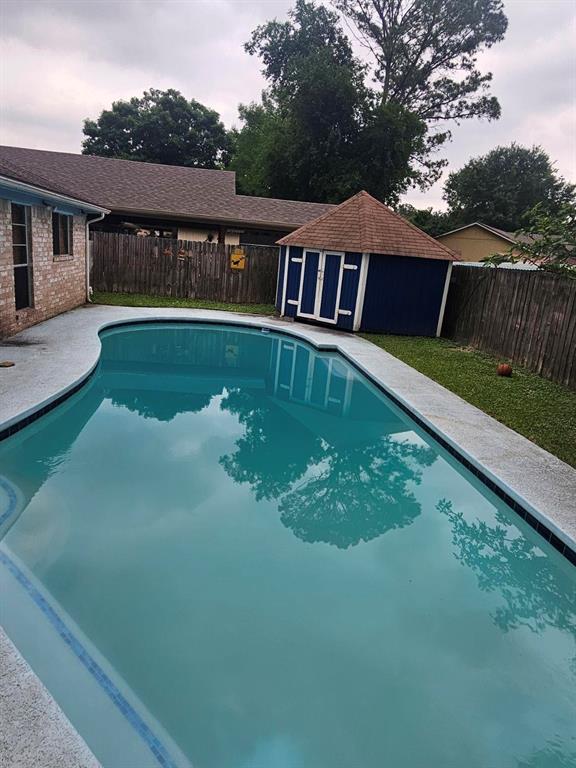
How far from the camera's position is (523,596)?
3578 millimetres

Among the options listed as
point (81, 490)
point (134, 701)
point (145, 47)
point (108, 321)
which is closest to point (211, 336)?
point (108, 321)

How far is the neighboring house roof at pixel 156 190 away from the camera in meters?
17.2

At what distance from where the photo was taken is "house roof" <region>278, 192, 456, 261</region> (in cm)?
1168

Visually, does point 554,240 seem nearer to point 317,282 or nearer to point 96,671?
point 96,671

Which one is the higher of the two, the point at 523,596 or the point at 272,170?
the point at 272,170

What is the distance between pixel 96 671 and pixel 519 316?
9250mm

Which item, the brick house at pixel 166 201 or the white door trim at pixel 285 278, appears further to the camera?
the brick house at pixel 166 201

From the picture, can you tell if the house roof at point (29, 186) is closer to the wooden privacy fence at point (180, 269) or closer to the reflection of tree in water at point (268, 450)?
the wooden privacy fence at point (180, 269)

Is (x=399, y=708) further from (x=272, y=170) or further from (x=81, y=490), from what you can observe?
(x=272, y=170)

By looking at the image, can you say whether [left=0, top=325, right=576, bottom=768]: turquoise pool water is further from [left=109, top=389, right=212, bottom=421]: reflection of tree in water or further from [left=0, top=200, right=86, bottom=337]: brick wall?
[left=0, top=200, right=86, bottom=337]: brick wall

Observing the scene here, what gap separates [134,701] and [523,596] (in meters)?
2.69

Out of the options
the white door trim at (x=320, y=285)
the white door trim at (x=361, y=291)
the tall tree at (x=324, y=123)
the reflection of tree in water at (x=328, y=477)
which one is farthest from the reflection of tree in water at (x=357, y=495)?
the tall tree at (x=324, y=123)

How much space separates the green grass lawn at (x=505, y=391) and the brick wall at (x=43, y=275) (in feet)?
22.9

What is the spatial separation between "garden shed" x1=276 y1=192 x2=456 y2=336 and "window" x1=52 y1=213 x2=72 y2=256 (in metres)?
5.01
